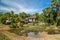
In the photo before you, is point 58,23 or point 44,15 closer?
point 58,23

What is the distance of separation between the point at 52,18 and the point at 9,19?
6.51 meters

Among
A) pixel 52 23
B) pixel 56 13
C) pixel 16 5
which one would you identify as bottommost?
pixel 52 23

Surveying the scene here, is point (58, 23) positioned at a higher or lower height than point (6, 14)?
lower

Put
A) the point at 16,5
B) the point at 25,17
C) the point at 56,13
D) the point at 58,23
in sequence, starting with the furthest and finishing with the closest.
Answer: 1. the point at 25,17
2. the point at 56,13
3. the point at 58,23
4. the point at 16,5

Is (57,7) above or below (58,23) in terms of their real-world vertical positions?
above

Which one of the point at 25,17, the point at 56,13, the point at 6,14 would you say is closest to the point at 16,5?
the point at 6,14

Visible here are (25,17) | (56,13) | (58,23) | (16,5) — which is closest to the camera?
(16,5)

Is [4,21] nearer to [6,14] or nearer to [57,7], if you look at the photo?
[6,14]

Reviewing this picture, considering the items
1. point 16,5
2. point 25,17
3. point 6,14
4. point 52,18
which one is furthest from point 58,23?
point 25,17

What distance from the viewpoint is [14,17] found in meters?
22.8

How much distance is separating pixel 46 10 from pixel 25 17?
801 cm

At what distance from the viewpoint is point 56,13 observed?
2169cm

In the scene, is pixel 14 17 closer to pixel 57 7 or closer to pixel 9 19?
pixel 9 19

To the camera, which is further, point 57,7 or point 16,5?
point 57,7
